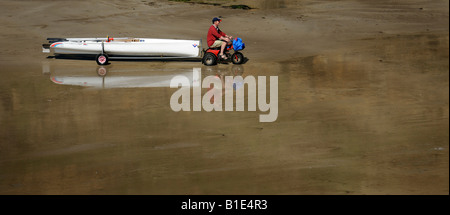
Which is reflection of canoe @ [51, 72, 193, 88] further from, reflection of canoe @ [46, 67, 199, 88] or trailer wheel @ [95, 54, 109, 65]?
trailer wheel @ [95, 54, 109, 65]

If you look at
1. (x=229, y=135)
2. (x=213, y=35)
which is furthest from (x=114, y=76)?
(x=229, y=135)

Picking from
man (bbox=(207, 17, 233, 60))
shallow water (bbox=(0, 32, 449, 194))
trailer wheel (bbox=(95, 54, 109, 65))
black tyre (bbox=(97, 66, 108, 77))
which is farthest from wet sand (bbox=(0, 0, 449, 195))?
man (bbox=(207, 17, 233, 60))

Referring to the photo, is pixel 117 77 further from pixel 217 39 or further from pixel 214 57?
pixel 217 39

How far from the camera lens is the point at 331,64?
15.5m

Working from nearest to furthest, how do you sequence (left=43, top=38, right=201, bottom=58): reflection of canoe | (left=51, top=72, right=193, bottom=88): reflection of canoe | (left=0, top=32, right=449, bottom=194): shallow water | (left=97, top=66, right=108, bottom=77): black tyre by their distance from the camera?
(left=0, top=32, right=449, bottom=194): shallow water < (left=51, top=72, right=193, bottom=88): reflection of canoe < (left=97, top=66, right=108, bottom=77): black tyre < (left=43, top=38, right=201, bottom=58): reflection of canoe

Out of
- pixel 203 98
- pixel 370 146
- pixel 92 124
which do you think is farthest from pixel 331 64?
pixel 92 124

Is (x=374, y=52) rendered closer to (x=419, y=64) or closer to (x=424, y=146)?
(x=419, y=64)

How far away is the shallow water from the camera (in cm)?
892

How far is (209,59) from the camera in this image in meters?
15.7

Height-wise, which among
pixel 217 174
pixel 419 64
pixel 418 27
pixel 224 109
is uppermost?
pixel 418 27

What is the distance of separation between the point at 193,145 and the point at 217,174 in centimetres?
122

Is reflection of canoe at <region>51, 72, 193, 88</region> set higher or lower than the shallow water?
higher

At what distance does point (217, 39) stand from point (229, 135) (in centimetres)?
561

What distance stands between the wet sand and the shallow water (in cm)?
3
